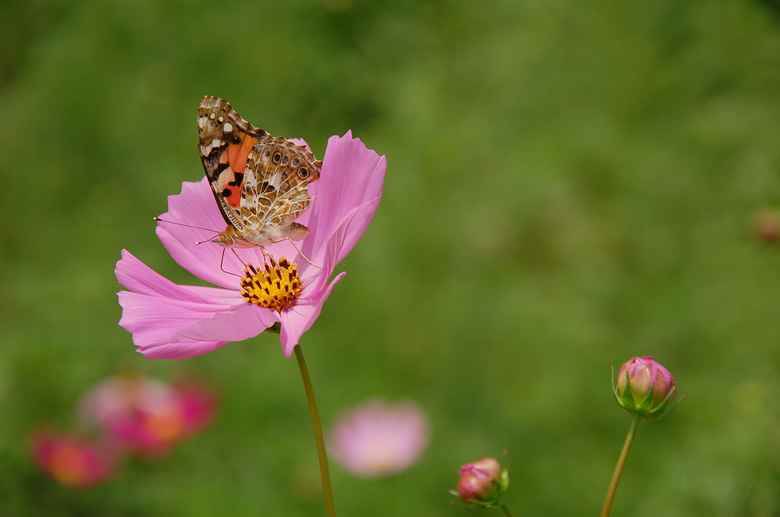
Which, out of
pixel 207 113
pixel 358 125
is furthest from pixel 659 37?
pixel 207 113

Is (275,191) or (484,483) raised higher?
(275,191)

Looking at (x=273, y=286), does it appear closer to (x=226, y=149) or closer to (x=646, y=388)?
(x=226, y=149)

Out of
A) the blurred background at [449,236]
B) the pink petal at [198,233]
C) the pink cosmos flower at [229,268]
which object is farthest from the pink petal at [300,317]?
the blurred background at [449,236]

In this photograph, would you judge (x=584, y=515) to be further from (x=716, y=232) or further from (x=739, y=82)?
(x=739, y=82)

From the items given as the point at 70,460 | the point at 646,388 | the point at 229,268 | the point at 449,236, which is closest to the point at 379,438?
the point at 449,236

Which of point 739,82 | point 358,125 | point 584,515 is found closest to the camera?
point 584,515

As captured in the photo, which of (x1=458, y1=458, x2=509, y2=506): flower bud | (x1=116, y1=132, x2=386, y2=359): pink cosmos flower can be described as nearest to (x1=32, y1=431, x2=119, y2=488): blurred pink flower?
(x1=116, y1=132, x2=386, y2=359): pink cosmos flower

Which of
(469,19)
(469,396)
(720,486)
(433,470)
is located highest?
(469,19)
